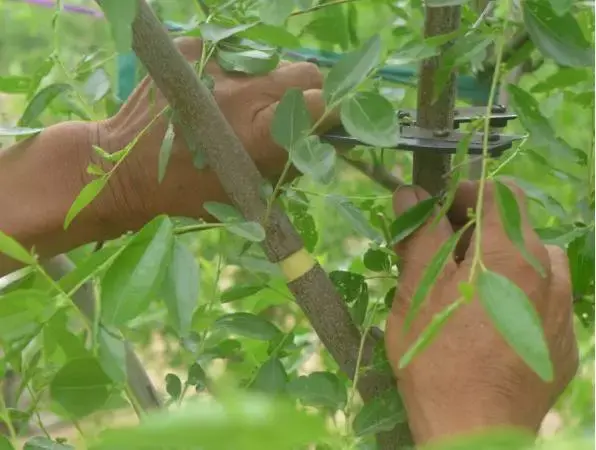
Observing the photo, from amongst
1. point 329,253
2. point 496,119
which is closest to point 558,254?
point 496,119

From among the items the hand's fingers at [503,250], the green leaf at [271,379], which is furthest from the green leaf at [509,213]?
the green leaf at [271,379]

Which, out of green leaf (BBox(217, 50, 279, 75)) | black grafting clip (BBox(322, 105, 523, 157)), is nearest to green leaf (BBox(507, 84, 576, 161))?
black grafting clip (BBox(322, 105, 523, 157))

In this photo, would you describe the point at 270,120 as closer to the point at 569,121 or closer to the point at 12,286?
the point at 12,286

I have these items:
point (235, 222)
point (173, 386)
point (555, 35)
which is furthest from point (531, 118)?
point (173, 386)

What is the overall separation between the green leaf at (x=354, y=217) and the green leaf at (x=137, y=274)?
0.41 ft

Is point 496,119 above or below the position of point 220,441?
below

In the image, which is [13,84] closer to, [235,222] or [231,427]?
[235,222]

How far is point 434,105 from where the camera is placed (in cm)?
40

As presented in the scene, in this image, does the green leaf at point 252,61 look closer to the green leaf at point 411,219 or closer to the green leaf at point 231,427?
the green leaf at point 411,219

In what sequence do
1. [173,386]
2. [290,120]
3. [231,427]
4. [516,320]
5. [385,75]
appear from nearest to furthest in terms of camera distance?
[231,427]
[516,320]
[290,120]
[173,386]
[385,75]

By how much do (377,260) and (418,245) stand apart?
57mm

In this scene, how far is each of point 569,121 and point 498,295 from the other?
1.55ft

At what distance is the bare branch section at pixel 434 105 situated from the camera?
39cm

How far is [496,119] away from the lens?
0.41m
